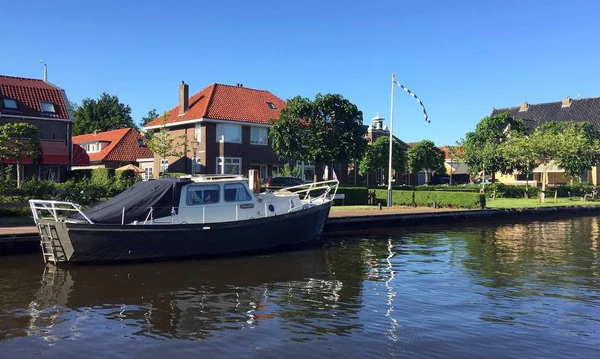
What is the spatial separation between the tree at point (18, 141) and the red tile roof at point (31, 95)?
8.16 metres

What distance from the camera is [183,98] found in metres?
43.1

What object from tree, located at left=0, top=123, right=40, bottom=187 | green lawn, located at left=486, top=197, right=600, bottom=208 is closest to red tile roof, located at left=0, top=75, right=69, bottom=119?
tree, located at left=0, top=123, right=40, bottom=187

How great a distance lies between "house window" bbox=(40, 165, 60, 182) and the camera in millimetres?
36625

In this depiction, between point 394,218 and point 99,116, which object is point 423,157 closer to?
point 394,218

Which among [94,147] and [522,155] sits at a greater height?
[94,147]

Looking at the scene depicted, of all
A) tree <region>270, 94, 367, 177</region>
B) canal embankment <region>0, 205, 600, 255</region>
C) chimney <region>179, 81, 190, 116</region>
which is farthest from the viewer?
chimney <region>179, 81, 190, 116</region>

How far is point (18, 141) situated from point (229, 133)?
1713 cm

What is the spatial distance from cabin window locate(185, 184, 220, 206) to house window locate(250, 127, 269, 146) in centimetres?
2554

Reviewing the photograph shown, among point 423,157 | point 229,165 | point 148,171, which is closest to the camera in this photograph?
point 229,165

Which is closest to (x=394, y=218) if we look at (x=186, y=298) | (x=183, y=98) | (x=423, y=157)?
(x=186, y=298)

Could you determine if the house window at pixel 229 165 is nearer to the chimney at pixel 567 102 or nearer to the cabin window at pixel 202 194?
the cabin window at pixel 202 194

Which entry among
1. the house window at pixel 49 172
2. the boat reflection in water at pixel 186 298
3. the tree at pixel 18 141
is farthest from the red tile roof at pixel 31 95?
the boat reflection in water at pixel 186 298

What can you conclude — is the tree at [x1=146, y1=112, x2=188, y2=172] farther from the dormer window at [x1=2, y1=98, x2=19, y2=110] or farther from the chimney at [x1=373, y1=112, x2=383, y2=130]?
the chimney at [x1=373, y1=112, x2=383, y2=130]

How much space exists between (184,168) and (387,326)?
34414 mm
